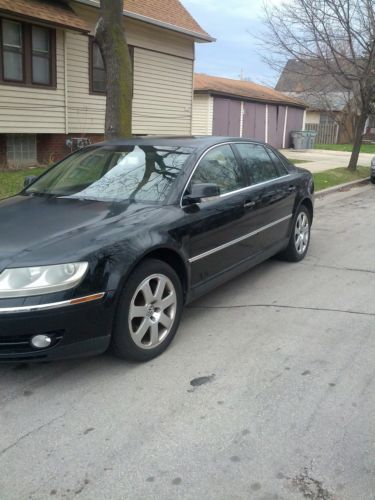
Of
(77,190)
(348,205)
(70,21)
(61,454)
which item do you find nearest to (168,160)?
(77,190)

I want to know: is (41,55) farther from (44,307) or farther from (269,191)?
(44,307)

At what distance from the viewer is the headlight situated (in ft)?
9.82

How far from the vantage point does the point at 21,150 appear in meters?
13.3

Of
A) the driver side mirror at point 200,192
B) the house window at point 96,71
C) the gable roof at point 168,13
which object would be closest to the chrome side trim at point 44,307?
the driver side mirror at point 200,192

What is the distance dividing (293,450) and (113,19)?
7.30 m

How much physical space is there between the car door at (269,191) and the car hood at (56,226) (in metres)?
1.61

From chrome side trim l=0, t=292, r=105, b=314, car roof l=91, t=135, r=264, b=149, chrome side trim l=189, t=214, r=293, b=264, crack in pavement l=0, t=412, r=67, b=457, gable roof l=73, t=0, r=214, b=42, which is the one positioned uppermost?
gable roof l=73, t=0, r=214, b=42

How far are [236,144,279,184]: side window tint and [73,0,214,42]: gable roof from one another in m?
9.64

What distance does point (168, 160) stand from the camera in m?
4.43

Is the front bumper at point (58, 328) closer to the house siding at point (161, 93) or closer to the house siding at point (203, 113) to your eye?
the house siding at point (161, 93)

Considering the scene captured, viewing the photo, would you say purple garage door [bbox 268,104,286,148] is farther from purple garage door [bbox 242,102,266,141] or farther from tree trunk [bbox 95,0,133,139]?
tree trunk [bbox 95,0,133,139]

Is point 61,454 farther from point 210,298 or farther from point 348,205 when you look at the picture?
point 348,205

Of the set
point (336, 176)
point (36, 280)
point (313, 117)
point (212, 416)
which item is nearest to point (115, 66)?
point (36, 280)

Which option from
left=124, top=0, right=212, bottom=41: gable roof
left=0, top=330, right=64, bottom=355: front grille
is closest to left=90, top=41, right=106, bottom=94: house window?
left=124, top=0, right=212, bottom=41: gable roof
